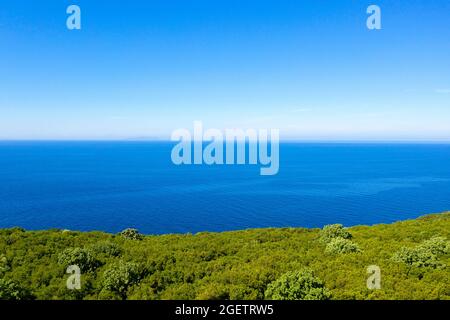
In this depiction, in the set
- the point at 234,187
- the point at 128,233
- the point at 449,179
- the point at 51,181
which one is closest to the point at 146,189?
the point at 234,187

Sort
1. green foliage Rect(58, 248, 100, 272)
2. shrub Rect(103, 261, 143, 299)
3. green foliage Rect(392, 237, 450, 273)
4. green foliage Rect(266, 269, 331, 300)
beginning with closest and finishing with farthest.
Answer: green foliage Rect(266, 269, 331, 300)
shrub Rect(103, 261, 143, 299)
green foliage Rect(392, 237, 450, 273)
green foliage Rect(58, 248, 100, 272)

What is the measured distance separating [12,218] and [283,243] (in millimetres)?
97946

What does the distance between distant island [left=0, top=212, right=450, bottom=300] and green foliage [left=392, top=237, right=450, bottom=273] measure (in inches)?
2.1

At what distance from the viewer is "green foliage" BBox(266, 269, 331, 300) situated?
46.2 ft

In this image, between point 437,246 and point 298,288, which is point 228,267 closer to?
point 298,288

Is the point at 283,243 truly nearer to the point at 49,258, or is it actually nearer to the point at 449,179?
the point at 49,258

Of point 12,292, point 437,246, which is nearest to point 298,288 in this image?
point 437,246

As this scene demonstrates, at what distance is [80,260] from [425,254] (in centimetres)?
1983

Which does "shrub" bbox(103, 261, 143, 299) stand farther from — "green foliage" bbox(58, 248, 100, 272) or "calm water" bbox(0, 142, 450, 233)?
"calm water" bbox(0, 142, 450, 233)

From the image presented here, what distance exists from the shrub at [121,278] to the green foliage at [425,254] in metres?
14.9

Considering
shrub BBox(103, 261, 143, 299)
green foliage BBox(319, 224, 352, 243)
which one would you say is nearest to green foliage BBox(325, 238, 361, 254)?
green foliage BBox(319, 224, 352, 243)

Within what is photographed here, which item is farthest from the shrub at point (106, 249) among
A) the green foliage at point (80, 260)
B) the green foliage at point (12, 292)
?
the green foliage at point (12, 292)

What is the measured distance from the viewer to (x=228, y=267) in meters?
18.7
